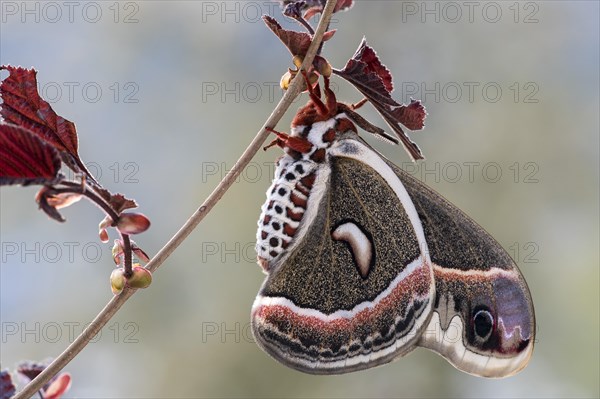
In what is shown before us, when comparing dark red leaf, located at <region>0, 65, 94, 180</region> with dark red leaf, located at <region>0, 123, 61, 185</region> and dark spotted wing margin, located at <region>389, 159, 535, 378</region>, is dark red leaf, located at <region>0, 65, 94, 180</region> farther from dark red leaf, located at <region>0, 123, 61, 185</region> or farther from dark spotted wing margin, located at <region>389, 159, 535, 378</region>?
dark spotted wing margin, located at <region>389, 159, 535, 378</region>

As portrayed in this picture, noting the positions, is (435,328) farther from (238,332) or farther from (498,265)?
(238,332)

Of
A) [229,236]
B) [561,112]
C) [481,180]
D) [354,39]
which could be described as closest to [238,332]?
[229,236]

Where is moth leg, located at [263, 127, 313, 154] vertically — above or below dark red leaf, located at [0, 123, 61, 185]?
above

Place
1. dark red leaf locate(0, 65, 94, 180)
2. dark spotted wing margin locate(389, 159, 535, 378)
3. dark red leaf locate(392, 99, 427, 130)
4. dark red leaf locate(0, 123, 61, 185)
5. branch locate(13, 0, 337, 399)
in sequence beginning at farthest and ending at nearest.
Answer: dark spotted wing margin locate(389, 159, 535, 378) → dark red leaf locate(392, 99, 427, 130) → dark red leaf locate(0, 65, 94, 180) → branch locate(13, 0, 337, 399) → dark red leaf locate(0, 123, 61, 185)

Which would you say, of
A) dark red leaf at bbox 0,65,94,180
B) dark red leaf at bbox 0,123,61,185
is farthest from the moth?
dark red leaf at bbox 0,123,61,185

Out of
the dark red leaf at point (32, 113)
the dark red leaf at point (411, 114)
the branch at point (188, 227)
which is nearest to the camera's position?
the branch at point (188, 227)

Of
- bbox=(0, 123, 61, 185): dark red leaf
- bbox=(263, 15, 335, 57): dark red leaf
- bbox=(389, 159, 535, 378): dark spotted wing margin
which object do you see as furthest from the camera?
bbox=(389, 159, 535, 378): dark spotted wing margin

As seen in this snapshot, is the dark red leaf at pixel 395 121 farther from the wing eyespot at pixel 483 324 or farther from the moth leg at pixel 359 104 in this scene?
the wing eyespot at pixel 483 324

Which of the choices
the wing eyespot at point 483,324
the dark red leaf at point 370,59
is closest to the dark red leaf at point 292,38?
the dark red leaf at point 370,59
